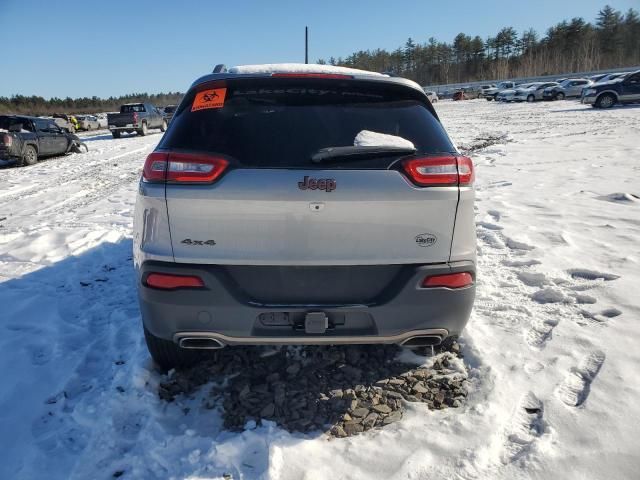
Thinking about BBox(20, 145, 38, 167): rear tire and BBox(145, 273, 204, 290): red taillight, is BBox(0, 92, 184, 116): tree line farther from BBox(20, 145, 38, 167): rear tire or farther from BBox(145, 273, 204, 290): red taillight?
BBox(145, 273, 204, 290): red taillight

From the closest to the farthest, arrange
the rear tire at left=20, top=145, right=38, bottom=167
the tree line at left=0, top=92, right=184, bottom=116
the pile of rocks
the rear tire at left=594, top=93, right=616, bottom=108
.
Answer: the pile of rocks
the rear tire at left=20, top=145, right=38, bottom=167
the rear tire at left=594, top=93, right=616, bottom=108
the tree line at left=0, top=92, right=184, bottom=116

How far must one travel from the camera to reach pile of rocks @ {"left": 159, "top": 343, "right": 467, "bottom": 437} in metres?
2.42

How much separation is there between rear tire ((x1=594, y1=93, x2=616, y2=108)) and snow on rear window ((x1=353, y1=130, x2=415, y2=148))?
92.9ft

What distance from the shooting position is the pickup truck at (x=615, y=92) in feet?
77.9

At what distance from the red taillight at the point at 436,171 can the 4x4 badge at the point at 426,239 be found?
0.26 metres

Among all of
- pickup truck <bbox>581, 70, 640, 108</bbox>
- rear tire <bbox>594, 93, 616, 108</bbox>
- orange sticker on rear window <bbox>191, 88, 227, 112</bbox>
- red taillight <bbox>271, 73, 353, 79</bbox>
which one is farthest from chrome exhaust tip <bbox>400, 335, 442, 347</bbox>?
rear tire <bbox>594, 93, 616, 108</bbox>

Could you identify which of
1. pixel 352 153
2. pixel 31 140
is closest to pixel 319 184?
pixel 352 153

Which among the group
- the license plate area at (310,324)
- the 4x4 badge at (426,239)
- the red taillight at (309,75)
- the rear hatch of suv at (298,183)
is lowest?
the license plate area at (310,324)

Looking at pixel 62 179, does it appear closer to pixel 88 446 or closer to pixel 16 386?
pixel 16 386

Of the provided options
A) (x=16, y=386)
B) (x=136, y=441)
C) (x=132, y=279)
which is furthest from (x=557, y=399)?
(x=132, y=279)

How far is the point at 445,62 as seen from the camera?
111188mm

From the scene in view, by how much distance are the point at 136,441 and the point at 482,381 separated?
6.78 feet

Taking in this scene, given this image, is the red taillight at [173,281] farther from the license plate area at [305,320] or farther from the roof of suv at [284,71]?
the roof of suv at [284,71]

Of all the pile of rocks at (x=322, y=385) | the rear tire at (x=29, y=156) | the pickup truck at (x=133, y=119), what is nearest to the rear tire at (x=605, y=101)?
the pickup truck at (x=133, y=119)
